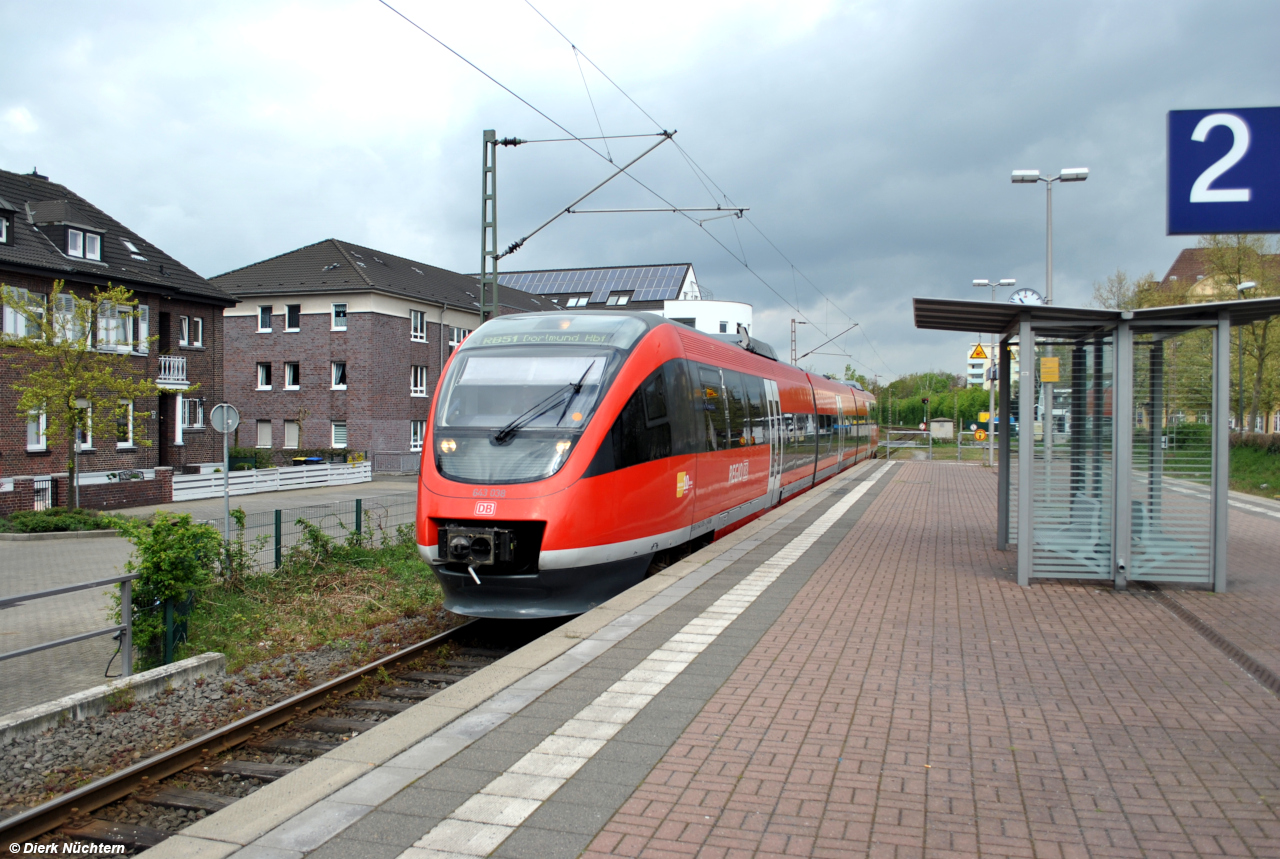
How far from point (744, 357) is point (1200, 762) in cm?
1061

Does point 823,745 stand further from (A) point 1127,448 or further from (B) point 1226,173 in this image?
(A) point 1127,448

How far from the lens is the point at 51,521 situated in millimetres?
19500

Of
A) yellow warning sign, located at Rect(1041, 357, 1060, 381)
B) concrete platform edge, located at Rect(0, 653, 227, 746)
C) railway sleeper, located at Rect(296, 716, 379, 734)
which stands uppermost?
yellow warning sign, located at Rect(1041, 357, 1060, 381)

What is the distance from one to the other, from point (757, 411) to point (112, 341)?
22.8 m

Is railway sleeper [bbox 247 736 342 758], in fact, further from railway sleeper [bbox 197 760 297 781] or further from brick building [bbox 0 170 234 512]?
brick building [bbox 0 170 234 512]

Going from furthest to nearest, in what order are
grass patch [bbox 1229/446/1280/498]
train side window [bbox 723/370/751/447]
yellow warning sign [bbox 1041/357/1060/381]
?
grass patch [bbox 1229/446/1280/498], train side window [bbox 723/370/751/447], yellow warning sign [bbox 1041/357/1060/381]

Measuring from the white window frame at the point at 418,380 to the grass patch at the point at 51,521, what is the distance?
2201 centimetres

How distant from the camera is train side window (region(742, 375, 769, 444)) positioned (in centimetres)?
1423

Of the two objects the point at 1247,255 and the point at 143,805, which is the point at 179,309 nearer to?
the point at 143,805

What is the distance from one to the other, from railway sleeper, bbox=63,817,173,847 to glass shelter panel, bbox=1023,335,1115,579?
8172mm

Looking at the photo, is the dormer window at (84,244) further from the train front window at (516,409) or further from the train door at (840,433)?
the train front window at (516,409)

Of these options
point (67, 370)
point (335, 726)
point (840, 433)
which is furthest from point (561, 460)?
point (840, 433)

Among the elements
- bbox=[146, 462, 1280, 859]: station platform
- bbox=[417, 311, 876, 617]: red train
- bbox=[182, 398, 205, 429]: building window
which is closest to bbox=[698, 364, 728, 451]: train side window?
bbox=[417, 311, 876, 617]: red train

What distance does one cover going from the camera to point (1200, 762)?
4.44m
